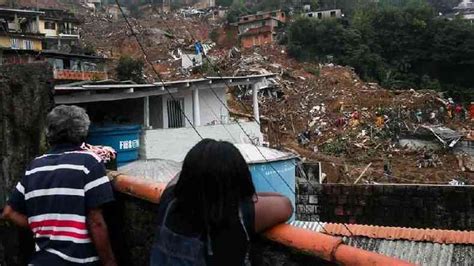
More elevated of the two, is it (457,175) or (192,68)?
(192,68)

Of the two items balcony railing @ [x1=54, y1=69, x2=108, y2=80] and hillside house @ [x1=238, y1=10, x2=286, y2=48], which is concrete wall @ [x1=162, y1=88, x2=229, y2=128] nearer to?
balcony railing @ [x1=54, y1=69, x2=108, y2=80]

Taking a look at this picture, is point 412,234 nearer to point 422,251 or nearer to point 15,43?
point 422,251

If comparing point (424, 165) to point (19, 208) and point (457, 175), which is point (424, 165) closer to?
point (457, 175)

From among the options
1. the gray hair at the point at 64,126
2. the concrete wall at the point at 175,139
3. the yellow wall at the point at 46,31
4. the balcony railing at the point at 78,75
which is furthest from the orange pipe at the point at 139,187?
the yellow wall at the point at 46,31

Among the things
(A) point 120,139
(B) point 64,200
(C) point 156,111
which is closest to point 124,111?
(C) point 156,111

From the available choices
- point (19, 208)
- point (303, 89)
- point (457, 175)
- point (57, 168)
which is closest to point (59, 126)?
point (57, 168)

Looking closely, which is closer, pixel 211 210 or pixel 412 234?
pixel 211 210
